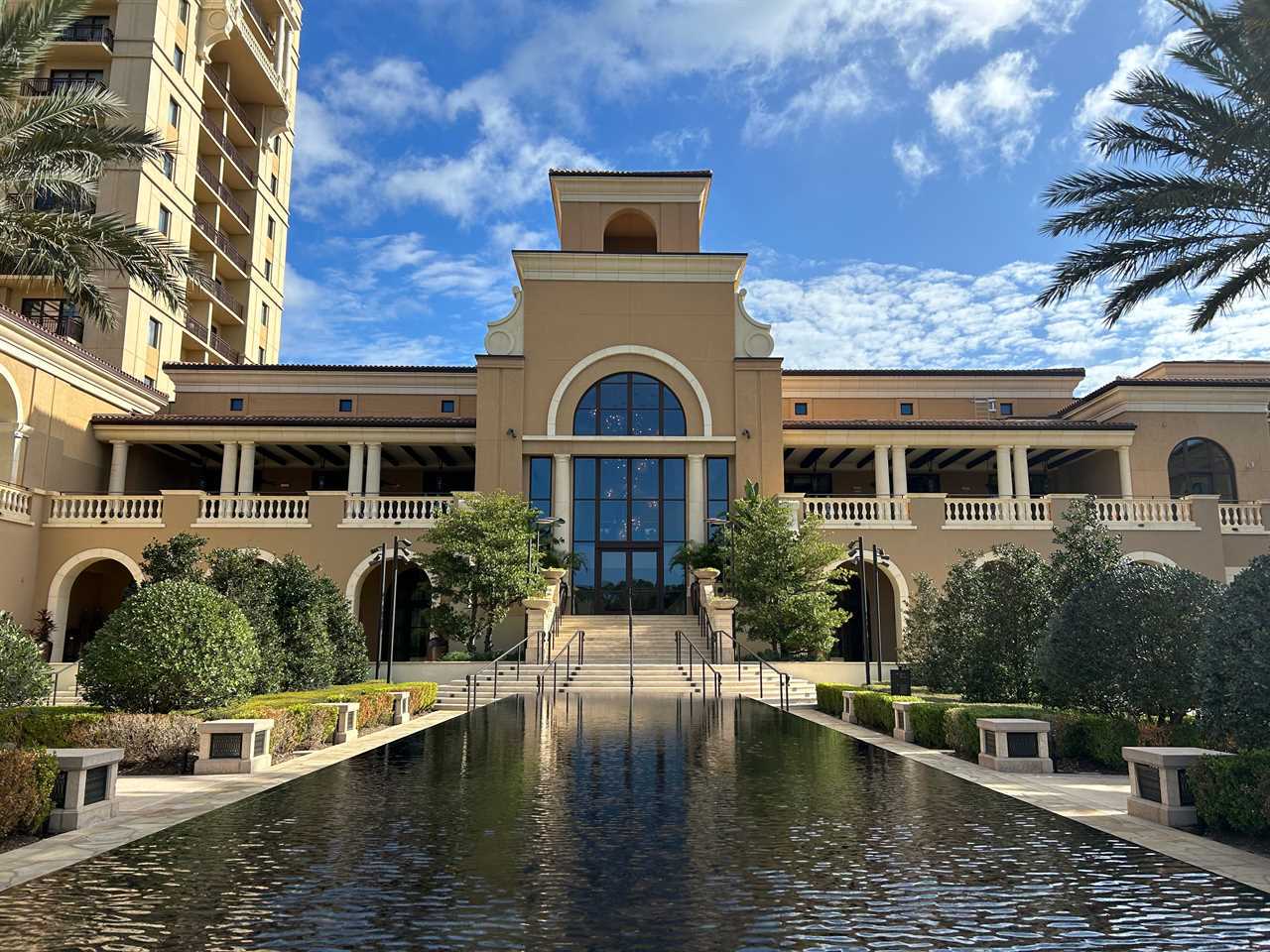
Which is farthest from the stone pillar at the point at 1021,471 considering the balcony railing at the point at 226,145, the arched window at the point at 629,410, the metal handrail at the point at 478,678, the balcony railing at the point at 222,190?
the balcony railing at the point at 226,145

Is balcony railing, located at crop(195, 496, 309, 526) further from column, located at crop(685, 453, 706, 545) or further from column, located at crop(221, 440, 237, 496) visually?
column, located at crop(685, 453, 706, 545)

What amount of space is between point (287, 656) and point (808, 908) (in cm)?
1400

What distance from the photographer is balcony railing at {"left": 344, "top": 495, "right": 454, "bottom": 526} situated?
29.7 meters

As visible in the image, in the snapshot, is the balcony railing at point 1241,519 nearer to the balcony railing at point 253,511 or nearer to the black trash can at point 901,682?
the black trash can at point 901,682

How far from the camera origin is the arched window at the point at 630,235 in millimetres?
37125

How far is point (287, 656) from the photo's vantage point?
1731 cm

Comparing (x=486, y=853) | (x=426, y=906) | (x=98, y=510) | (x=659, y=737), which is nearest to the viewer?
(x=426, y=906)

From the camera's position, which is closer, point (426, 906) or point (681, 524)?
point (426, 906)

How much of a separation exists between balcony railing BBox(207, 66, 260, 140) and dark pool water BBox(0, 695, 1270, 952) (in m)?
46.5

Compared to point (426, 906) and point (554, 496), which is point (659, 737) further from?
point (554, 496)

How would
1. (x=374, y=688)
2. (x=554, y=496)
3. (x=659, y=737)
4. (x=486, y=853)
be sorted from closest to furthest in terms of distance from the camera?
(x=486, y=853)
(x=659, y=737)
(x=374, y=688)
(x=554, y=496)

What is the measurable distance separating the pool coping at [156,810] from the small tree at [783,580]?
14.4 m

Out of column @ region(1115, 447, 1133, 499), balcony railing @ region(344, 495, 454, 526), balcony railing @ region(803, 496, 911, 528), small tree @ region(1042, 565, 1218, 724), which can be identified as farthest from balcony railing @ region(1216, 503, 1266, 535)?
balcony railing @ region(344, 495, 454, 526)

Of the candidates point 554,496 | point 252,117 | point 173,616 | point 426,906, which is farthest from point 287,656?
point 252,117
